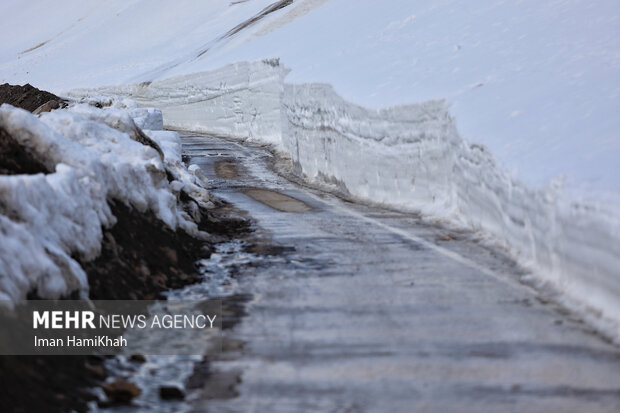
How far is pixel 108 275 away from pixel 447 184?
7581mm

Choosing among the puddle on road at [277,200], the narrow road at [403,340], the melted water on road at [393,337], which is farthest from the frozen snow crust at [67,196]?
the puddle on road at [277,200]

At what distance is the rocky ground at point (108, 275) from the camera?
519cm

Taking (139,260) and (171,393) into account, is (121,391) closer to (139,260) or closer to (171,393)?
(171,393)

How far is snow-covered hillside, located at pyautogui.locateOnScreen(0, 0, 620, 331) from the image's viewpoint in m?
8.88

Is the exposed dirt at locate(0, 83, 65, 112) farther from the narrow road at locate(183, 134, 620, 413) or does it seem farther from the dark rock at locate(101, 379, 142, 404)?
the dark rock at locate(101, 379, 142, 404)

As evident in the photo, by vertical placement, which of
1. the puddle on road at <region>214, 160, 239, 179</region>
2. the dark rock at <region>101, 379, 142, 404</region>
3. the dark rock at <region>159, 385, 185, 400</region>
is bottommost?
the puddle on road at <region>214, 160, 239, 179</region>

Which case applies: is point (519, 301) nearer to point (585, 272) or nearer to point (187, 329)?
point (585, 272)

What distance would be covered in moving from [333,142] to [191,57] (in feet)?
113

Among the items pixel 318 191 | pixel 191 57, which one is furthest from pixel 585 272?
pixel 191 57

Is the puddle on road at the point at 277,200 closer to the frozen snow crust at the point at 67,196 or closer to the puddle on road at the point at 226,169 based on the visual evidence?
the frozen snow crust at the point at 67,196

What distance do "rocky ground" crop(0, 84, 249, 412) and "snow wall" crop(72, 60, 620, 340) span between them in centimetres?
339

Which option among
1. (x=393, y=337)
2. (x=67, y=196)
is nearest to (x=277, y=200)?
(x=67, y=196)

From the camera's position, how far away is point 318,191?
19.3 metres

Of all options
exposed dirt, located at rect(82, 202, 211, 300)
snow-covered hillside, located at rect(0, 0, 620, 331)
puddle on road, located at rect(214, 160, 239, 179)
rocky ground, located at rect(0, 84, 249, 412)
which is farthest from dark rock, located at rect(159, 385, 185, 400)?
puddle on road, located at rect(214, 160, 239, 179)
